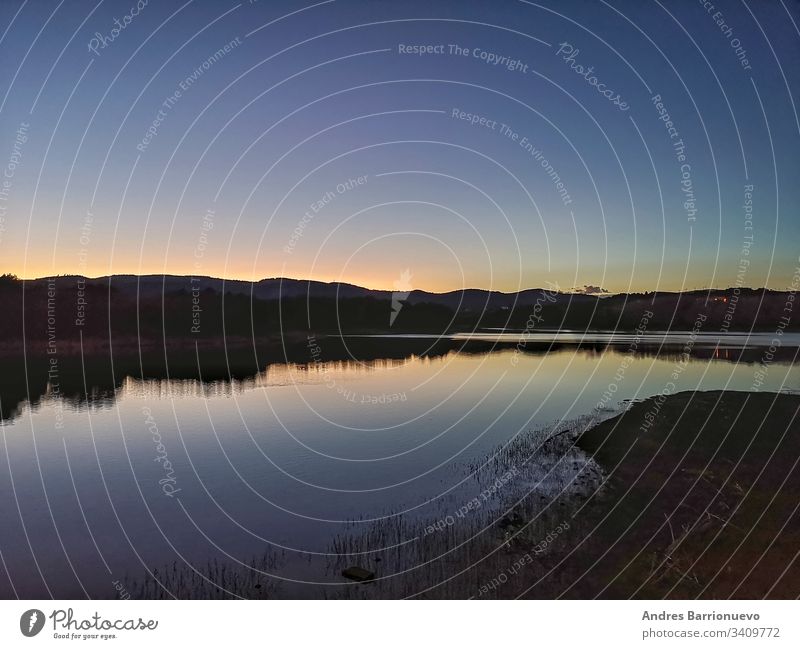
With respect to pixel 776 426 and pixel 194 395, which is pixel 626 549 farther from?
pixel 194 395

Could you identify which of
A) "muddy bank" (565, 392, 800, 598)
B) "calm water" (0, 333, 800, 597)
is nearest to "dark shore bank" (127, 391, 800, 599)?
"muddy bank" (565, 392, 800, 598)

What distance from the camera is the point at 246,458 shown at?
14.3 meters

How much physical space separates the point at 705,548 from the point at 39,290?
11.6 m

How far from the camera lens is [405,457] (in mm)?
14195

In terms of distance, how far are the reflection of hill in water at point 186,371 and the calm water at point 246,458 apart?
0.36 metres

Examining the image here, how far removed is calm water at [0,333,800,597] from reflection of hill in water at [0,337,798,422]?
36 cm

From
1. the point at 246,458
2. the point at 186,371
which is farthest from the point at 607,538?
the point at 186,371

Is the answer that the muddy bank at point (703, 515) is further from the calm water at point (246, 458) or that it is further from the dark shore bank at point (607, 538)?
the calm water at point (246, 458)

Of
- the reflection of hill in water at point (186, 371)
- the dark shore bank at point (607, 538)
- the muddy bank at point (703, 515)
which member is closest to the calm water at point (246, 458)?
the reflection of hill in water at point (186, 371)

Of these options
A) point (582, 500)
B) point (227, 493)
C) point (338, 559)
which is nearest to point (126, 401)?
point (227, 493)

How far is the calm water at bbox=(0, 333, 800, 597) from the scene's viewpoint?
9.28 metres

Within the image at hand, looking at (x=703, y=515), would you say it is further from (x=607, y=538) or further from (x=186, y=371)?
(x=186, y=371)

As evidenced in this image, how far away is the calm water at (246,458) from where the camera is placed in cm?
928
